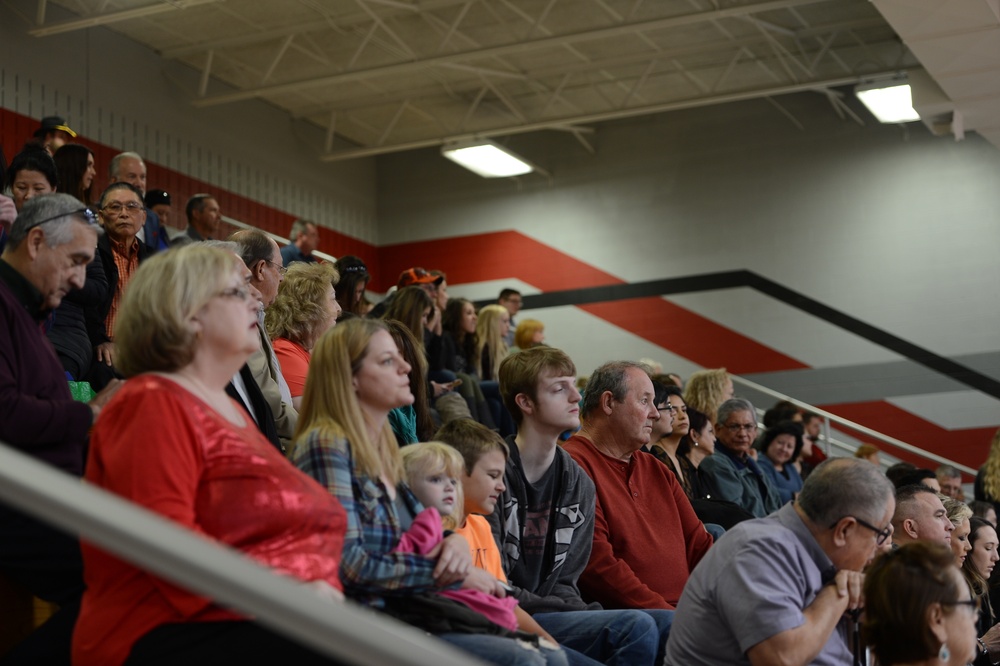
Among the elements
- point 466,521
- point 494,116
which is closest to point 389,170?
point 494,116

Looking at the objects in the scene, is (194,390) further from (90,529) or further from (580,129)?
(580,129)

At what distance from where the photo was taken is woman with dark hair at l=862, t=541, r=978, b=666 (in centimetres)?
232

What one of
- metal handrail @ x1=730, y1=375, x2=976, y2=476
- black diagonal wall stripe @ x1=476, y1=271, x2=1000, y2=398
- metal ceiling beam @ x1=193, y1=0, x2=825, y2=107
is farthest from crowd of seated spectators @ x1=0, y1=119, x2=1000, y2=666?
black diagonal wall stripe @ x1=476, y1=271, x2=1000, y2=398

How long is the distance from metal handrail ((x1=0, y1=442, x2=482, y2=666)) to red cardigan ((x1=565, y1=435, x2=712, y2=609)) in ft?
8.68

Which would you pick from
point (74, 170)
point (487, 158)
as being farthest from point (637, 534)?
point (487, 158)

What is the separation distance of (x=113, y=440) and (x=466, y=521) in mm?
1414

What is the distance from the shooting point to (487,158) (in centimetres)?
1177

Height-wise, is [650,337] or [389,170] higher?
[389,170]

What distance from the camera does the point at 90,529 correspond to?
1.25m

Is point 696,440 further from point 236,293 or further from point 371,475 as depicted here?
point 236,293

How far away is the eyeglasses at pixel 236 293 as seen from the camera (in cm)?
214

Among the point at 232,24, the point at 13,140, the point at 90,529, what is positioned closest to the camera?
the point at 90,529

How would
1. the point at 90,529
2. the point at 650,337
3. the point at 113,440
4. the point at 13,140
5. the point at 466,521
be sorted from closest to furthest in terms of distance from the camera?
the point at 90,529 → the point at 113,440 → the point at 466,521 → the point at 13,140 → the point at 650,337

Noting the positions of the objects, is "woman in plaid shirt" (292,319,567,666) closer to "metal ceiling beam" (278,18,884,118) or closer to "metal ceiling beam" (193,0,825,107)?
"metal ceiling beam" (193,0,825,107)
